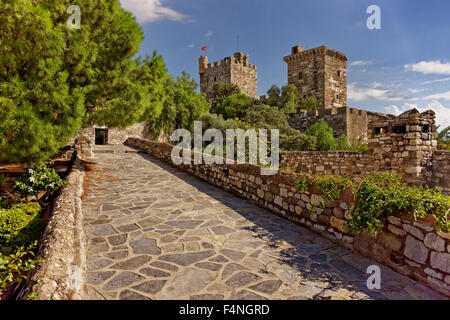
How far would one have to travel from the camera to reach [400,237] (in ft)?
10.0

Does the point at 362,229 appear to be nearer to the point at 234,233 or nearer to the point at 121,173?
the point at 234,233

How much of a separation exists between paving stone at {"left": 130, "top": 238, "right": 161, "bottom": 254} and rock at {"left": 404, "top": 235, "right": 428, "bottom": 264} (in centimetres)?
306

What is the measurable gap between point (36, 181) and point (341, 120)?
2000 centimetres

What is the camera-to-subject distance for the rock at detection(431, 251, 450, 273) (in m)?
2.55

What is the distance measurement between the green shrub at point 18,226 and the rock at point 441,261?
577cm

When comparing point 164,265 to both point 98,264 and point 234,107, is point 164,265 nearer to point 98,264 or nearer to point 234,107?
point 98,264

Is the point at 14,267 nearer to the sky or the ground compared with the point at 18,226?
nearer to the sky

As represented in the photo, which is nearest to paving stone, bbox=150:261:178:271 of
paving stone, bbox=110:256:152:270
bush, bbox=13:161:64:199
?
paving stone, bbox=110:256:152:270

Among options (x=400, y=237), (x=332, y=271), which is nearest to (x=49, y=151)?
(x=332, y=271)

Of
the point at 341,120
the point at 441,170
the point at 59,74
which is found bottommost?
the point at 441,170

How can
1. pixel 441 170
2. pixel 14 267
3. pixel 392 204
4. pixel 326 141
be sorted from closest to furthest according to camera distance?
1. pixel 14 267
2. pixel 392 204
3. pixel 441 170
4. pixel 326 141

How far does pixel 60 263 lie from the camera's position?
255cm

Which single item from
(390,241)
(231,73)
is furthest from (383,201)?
(231,73)
